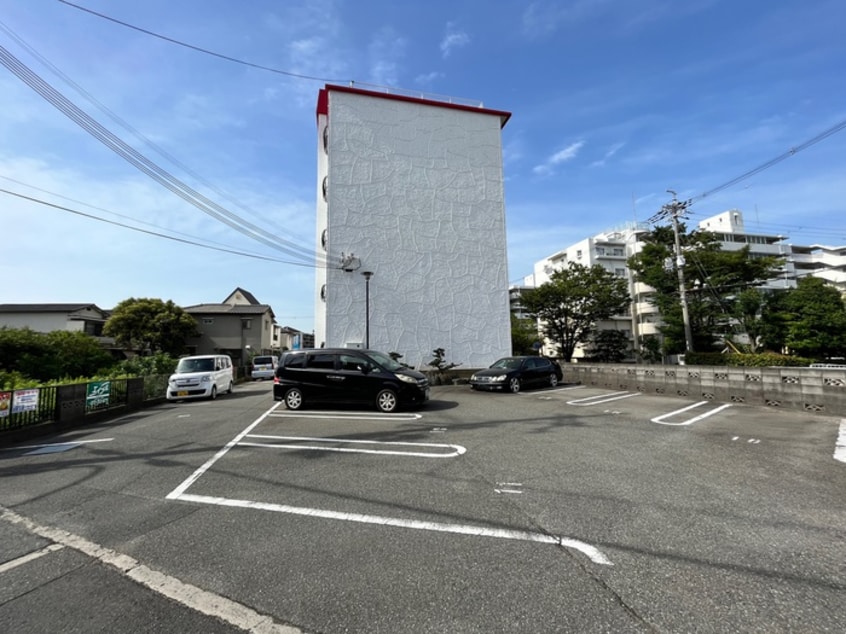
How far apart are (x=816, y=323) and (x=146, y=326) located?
49331mm

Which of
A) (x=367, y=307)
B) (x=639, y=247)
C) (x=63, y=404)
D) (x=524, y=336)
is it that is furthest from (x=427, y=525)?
(x=639, y=247)

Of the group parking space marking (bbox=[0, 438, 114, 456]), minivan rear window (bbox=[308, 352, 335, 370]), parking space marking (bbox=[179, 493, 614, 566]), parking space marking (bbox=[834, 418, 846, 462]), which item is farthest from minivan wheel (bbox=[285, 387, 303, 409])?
parking space marking (bbox=[834, 418, 846, 462])

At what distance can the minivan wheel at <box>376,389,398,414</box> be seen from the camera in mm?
10133

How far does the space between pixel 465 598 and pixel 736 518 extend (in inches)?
107

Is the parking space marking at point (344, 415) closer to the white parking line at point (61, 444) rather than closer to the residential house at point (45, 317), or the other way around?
the white parking line at point (61, 444)

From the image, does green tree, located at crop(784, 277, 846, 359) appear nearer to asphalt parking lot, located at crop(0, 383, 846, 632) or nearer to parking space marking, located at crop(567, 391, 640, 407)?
parking space marking, located at crop(567, 391, 640, 407)

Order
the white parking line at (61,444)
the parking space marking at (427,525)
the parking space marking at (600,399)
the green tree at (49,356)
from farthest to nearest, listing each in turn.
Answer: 1. the green tree at (49,356)
2. the parking space marking at (600,399)
3. the white parking line at (61,444)
4. the parking space marking at (427,525)

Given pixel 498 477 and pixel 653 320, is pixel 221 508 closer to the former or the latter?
pixel 498 477

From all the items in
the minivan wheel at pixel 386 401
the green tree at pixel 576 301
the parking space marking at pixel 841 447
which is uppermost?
the green tree at pixel 576 301

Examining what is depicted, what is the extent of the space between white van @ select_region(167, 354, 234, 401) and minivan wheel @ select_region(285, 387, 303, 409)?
243 inches

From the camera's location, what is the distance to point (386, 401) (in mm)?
10188

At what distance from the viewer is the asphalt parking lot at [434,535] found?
2324mm

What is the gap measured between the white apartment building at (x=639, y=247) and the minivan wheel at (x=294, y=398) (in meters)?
39.8

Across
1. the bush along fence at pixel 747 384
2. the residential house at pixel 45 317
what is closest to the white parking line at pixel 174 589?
the bush along fence at pixel 747 384
